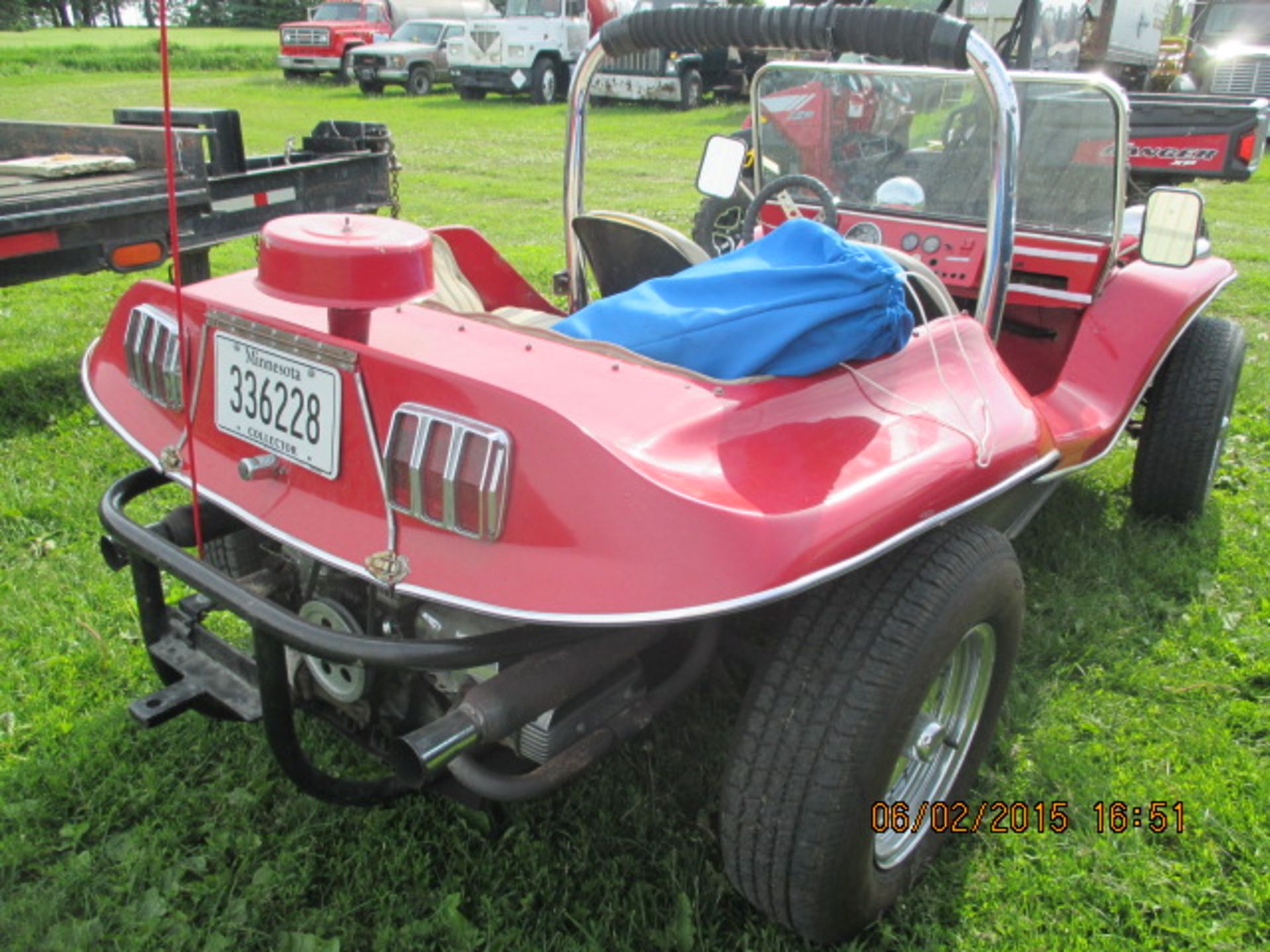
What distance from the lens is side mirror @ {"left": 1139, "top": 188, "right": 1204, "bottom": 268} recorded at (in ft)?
9.80

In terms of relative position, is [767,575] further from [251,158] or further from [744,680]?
[251,158]

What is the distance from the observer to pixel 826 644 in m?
1.86

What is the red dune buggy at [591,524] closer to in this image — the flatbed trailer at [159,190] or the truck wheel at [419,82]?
the flatbed trailer at [159,190]

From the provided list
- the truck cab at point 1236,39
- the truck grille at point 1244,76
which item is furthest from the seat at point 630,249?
the truck grille at point 1244,76

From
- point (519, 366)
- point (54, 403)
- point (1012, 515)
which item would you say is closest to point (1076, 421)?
point (1012, 515)

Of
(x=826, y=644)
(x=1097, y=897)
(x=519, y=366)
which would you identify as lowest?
(x=1097, y=897)

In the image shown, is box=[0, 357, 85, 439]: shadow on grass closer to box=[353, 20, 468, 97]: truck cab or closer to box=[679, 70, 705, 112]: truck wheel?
box=[679, 70, 705, 112]: truck wheel

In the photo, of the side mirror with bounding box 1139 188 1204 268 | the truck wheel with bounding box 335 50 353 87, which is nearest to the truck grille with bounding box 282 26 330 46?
the truck wheel with bounding box 335 50 353 87

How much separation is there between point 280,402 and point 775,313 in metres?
0.93

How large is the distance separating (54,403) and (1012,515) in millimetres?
4125

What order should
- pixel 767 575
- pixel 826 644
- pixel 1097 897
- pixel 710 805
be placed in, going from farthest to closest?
pixel 710 805, pixel 1097 897, pixel 826 644, pixel 767 575

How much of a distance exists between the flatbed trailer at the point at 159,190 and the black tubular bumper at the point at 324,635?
244 centimetres

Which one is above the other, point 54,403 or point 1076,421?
point 1076,421

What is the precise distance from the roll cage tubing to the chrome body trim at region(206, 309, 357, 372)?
1158 mm
